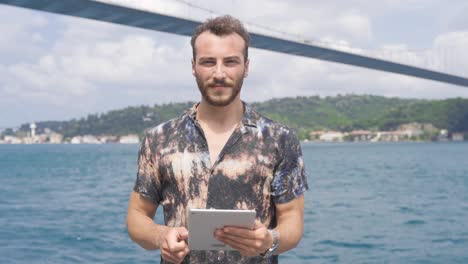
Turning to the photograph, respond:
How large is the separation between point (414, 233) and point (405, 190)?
793 cm

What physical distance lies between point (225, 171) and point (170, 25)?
73.6 feet

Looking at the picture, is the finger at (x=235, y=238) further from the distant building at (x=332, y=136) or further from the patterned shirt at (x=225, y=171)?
the distant building at (x=332, y=136)

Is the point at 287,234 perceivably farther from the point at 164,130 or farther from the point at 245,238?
the point at 164,130

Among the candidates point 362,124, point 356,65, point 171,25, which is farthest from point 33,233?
point 362,124

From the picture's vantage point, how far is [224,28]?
58.7 inches

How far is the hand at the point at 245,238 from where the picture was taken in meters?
1.32

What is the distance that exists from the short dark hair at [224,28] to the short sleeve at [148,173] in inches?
9.3

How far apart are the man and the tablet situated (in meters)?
0.11

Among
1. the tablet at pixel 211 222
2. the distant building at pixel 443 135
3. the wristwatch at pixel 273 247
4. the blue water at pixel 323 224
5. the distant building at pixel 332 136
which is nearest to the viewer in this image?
the tablet at pixel 211 222

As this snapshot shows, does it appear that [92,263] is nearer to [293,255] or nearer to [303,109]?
[293,255]

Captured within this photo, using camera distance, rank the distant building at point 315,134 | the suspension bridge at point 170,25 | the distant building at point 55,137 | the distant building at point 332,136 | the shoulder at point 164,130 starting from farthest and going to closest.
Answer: the distant building at point 55,137, the distant building at point 332,136, the distant building at point 315,134, the suspension bridge at point 170,25, the shoulder at point 164,130

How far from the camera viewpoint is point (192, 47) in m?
1.54

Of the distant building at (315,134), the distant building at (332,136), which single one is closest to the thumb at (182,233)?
the distant building at (315,134)

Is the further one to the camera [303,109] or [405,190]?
[303,109]
